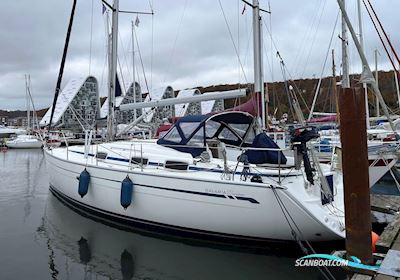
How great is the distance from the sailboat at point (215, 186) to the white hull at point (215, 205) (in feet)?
0.05

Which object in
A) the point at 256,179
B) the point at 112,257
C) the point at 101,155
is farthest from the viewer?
the point at 101,155

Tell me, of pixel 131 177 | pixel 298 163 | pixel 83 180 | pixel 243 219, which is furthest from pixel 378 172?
pixel 83 180

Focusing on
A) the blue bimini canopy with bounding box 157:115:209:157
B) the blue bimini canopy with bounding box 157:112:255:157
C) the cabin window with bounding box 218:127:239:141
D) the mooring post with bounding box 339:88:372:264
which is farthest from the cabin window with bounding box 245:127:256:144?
the mooring post with bounding box 339:88:372:264

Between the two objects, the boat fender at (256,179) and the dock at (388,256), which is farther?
the boat fender at (256,179)

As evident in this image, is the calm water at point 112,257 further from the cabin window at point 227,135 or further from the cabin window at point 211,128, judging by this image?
the cabin window at point 227,135

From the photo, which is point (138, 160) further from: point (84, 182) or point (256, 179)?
point (256, 179)

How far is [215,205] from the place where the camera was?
6086 mm

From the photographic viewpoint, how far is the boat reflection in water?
5.55 m

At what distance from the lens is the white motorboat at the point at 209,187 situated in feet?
18.7

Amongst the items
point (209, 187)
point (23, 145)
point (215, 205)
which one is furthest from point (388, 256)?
point (23, 145)

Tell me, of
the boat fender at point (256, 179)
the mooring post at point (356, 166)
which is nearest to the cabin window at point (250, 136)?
the boat fender at point (256, 179)

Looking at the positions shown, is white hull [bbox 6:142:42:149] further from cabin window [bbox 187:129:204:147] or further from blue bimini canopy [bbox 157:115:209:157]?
cabin window [bbox 187:129:204:147]

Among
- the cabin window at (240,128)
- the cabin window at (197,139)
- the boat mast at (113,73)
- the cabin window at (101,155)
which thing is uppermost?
the boat mast at (113,73)

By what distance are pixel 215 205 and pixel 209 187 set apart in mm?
312
